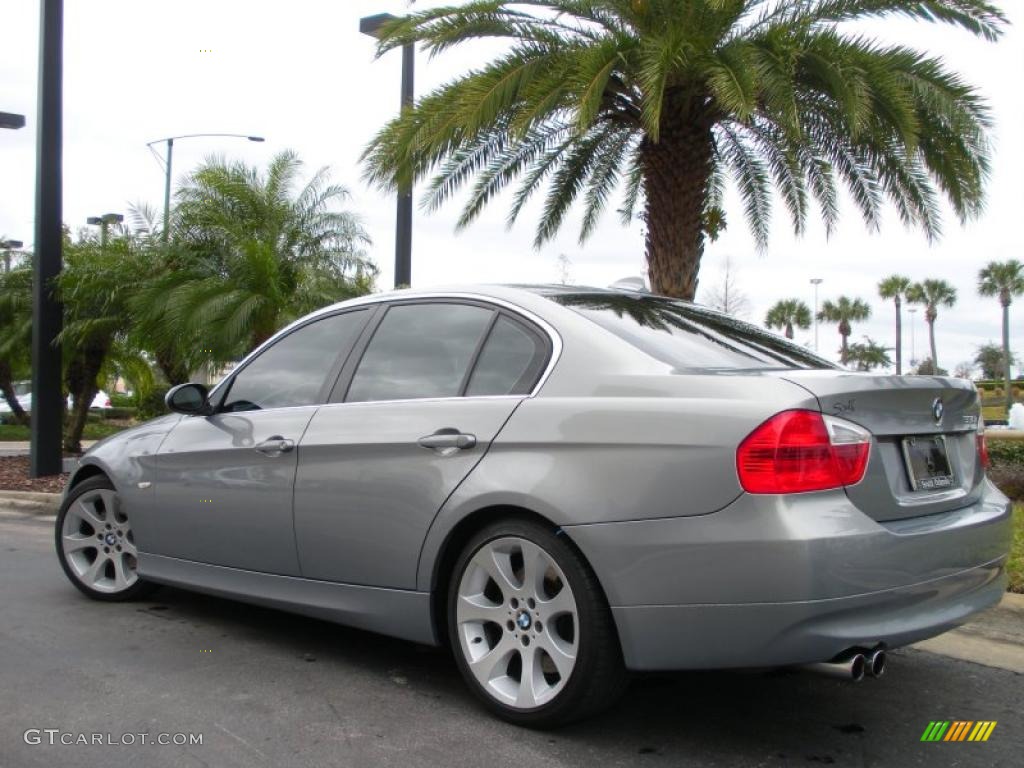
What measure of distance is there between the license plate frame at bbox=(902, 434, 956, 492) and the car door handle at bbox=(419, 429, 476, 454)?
4.81 ft

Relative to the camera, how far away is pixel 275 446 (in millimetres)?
4371

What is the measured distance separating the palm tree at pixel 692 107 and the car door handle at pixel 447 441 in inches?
210

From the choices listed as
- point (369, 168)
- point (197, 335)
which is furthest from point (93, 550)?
point (197, 335)

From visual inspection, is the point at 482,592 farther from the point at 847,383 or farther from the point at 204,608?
the point at 204,608

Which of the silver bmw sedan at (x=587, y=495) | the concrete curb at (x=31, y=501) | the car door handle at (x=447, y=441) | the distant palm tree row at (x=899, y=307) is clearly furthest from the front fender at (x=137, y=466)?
the distant palm tree row at (x=899, y=307)

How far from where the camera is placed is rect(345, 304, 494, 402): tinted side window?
157 inches

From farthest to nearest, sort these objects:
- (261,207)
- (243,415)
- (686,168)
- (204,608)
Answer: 1. (261,207)
2. (686,168)
3. (204,608)
4. (243,415)

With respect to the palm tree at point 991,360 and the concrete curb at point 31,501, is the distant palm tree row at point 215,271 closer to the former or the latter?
the concrete curb at point 31,501

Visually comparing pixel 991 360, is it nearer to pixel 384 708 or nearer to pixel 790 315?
pixel 790 315

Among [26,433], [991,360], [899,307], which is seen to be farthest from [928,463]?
[991,360]

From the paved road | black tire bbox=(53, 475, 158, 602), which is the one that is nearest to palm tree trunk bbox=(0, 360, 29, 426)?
black tire bbox=(53, 475, 158, 602)

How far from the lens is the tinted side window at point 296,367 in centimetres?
452

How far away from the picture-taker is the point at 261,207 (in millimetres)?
13359

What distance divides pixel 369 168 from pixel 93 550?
592 cm
